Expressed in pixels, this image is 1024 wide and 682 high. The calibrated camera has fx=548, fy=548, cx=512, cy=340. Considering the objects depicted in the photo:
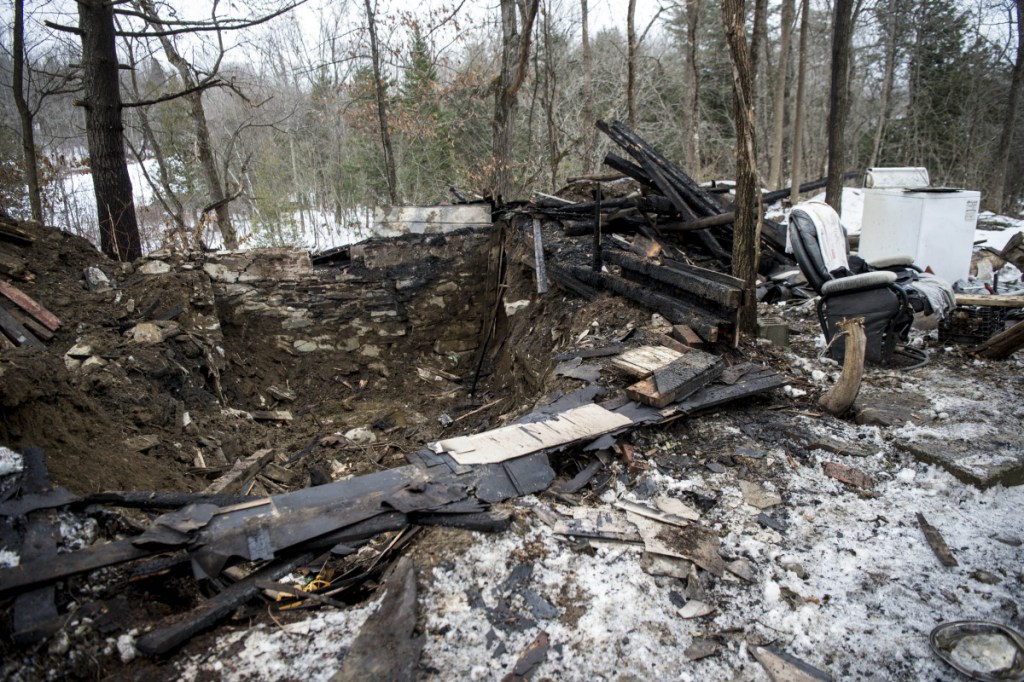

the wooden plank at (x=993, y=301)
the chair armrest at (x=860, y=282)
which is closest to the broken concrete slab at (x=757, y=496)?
the chair armrest at (x=860, y=282)

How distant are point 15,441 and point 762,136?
935 inches

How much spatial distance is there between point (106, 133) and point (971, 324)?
33.2 feet

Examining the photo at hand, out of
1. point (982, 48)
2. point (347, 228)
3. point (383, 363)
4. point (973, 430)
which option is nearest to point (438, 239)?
point (383, 363)

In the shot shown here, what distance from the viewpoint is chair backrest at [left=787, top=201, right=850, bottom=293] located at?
527 centimetres

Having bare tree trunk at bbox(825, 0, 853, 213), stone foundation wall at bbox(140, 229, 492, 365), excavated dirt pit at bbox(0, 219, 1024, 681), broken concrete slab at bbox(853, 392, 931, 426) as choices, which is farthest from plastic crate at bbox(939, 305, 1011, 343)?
stone foundation wall at bbox(140, 229, 492, 365)

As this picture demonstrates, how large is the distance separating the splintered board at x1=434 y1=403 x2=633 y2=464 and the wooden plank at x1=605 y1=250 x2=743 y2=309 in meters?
1.61

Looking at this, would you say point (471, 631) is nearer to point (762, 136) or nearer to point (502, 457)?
point (502, 457)

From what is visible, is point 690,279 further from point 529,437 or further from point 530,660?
point 530,660

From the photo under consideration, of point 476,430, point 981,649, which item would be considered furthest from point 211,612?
point 476,430

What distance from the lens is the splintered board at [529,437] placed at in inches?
129

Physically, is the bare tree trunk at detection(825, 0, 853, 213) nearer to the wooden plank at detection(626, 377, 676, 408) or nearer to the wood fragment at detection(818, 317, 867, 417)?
the wood fragment at detection(818, 317, 867, 417)

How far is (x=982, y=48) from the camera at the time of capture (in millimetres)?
18422

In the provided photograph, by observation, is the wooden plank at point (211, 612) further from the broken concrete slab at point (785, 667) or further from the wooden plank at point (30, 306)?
the wooden plank at point (30, 306)

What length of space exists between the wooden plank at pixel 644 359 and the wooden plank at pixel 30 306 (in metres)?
5.08
